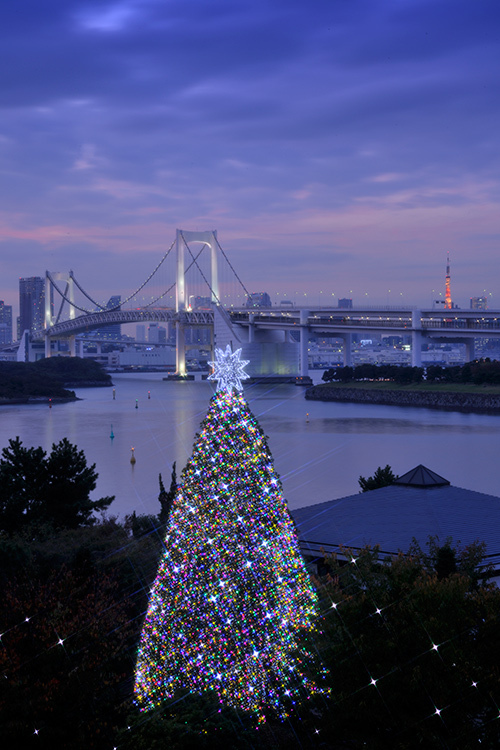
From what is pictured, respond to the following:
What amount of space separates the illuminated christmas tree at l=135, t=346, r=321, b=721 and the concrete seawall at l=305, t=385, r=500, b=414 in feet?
74.3

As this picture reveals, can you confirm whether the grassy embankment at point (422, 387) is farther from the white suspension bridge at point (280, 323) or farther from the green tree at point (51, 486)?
the green tree at point (51, 486)

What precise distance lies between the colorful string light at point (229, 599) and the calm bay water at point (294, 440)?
20.0 ft

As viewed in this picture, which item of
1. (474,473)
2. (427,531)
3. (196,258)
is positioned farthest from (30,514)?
(196,258)

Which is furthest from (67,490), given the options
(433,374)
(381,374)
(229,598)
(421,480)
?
(381,374)

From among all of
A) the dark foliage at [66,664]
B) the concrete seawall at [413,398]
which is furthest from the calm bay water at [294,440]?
the dark foliage at [66,664]

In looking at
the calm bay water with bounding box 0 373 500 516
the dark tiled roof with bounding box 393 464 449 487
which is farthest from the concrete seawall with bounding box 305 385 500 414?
the dark tiled roof with bounding box 393 464 449 487

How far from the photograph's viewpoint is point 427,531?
17.9 feet

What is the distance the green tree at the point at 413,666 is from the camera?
2934 millimetres

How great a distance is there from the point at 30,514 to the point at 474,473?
8.23 metres

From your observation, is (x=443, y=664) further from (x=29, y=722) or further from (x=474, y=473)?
(x=474, y=473)

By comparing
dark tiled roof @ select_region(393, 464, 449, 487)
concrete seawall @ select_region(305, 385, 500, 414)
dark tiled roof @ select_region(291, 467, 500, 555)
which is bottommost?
concrete seawall @ select_region(305, 385, 500, 414)

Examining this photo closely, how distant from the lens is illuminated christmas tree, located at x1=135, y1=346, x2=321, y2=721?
9.76 ft

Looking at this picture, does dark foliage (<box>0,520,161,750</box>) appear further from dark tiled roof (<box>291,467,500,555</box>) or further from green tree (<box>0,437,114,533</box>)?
green tree (<box>0,437,114,533</box>)

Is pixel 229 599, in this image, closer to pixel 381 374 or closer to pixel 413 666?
pixel 413 666
